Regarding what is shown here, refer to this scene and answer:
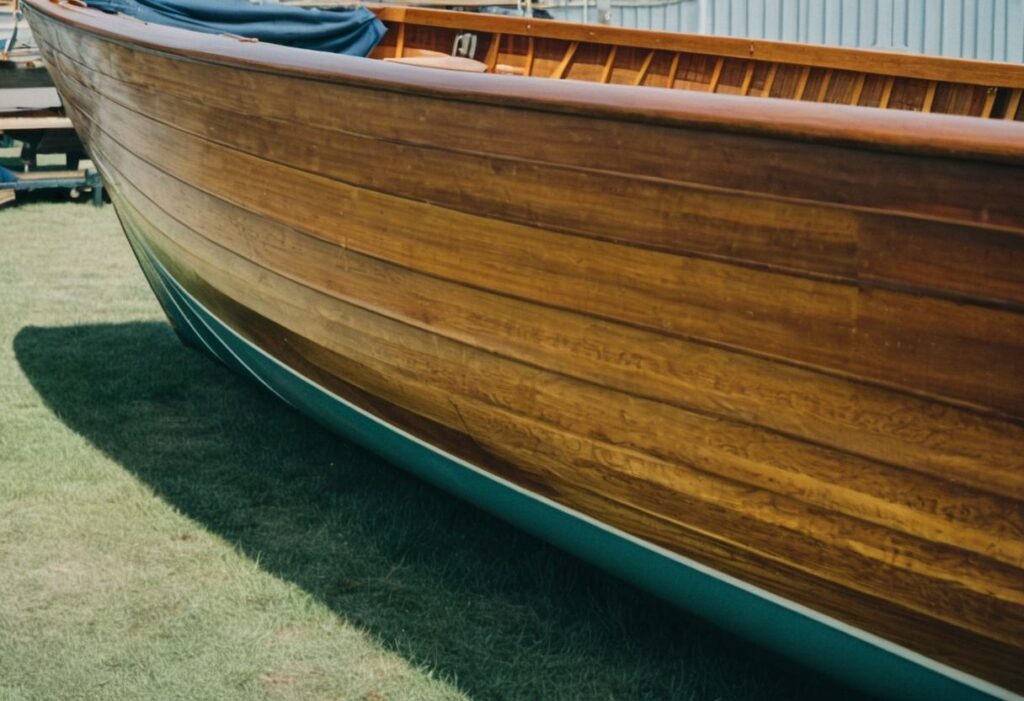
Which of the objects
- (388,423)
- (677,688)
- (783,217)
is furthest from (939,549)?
(388,423)

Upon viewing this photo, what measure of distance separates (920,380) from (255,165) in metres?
1.66

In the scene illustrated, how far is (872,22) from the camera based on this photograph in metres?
8.63

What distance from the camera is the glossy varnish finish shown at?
1.55 meters

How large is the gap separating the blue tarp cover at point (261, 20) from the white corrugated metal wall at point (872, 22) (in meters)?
5.17

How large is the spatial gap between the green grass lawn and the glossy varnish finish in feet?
1.30

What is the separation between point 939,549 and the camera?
1.65m

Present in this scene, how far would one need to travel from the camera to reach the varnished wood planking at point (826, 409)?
156 cm

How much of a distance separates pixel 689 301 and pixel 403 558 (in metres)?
1.31

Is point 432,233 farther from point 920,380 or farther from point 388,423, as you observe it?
point 920,380

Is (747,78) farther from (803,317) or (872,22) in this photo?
(872,22)

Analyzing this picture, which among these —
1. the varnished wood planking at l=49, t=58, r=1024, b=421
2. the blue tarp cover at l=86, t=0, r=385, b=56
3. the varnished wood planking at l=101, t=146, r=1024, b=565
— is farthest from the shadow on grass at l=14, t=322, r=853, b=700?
the blue tarp cover at l=86, t=0, r=385, b=56

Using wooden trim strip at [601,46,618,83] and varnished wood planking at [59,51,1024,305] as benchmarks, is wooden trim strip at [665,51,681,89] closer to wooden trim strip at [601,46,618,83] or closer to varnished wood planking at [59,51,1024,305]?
wooden trim strip at [601,46,618,83]

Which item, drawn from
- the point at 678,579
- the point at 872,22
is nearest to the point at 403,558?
the point at 678,579

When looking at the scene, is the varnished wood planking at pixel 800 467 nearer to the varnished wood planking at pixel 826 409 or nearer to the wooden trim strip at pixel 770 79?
the varnished wood planking at pixel 826 409
